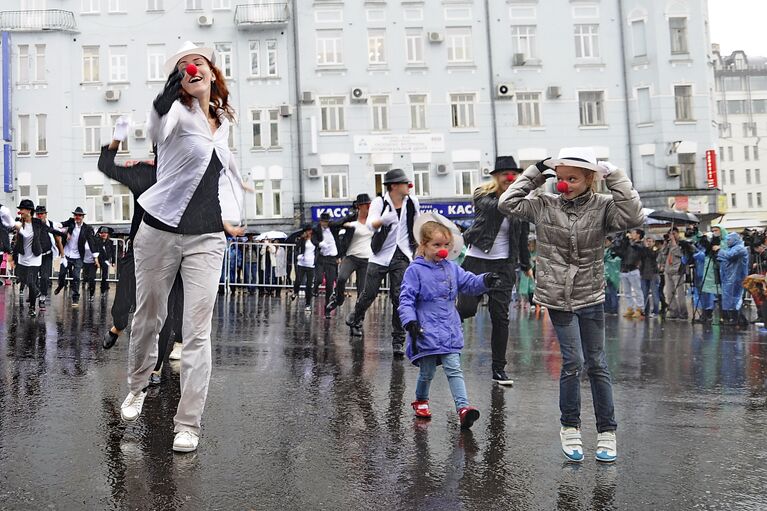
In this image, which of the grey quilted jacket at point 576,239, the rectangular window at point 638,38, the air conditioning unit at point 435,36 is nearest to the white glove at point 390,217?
the grey quilted jacket at point 576,239

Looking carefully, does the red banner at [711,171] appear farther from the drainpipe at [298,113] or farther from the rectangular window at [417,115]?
the drainpipe at [298,113]

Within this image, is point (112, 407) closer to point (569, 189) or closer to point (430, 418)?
point (430, 418)

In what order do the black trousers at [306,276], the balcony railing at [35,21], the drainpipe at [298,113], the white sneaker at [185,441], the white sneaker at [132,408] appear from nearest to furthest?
the white sneaker at [185,441], the white sneaker at [132,408], the black trousers at [306,276], the drainpipe at [298,113], the balcony railing at [35,21]

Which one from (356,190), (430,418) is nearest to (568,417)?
(430,418)

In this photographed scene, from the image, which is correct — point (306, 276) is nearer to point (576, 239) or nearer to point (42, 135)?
point (576, 239)

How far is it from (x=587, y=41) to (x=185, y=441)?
38150 millimetres

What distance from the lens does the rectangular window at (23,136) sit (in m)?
39.0

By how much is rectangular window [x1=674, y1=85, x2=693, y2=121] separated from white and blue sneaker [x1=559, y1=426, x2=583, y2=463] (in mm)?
37049

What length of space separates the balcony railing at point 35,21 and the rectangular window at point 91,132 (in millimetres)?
4304

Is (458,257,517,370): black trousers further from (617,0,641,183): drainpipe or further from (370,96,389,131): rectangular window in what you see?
(617,0,641,183): drainpipe

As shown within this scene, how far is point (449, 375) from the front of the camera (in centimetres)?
553

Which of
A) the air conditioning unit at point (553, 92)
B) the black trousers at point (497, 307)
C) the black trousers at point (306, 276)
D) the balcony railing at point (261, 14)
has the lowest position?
the black trousers at point (497, 307)

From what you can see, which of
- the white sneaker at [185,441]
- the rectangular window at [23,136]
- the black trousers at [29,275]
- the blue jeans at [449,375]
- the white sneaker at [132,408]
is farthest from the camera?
the rectangular window at [23,136]

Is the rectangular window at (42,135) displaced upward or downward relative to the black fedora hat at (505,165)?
upward
